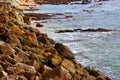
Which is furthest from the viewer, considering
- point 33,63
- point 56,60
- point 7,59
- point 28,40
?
point 28,40

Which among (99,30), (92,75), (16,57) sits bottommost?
(99,30)

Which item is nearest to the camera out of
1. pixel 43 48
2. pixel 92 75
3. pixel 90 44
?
pixel 92 75

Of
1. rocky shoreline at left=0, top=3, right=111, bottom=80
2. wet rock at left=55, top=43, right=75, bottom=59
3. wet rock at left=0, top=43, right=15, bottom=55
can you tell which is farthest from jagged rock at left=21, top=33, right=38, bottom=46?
wet rock at left=0, top=43, right=15, bottom=55

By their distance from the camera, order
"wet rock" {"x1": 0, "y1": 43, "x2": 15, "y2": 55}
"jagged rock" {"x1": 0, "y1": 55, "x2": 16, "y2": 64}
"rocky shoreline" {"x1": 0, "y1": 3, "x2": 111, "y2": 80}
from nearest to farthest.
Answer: "rocky shoreline" {"x1": 0, "y1": 3, "x2": 111, "y2": 80} → "jagged rock" {"x1": 0, "y1": 55, "x2": 16, "y2": 64} → "wet rock" {"x1": 0, "y1": 43, "x2": 15, "y2": 55}

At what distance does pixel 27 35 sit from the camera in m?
20.7

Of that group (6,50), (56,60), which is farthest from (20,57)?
(56,60)

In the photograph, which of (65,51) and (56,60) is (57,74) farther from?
(65,51)

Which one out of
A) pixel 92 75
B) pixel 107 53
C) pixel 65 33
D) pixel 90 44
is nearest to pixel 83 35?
pixel 65 33

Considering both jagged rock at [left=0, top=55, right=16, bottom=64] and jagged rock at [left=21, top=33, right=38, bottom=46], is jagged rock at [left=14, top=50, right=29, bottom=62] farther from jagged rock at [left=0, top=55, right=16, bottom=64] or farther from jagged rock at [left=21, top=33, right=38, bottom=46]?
jagged rock at [left=21, top=33, right=38, bottom=46]

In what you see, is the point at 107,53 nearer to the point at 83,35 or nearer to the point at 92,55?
the point at 92,55

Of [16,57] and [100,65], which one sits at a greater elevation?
[16,57]

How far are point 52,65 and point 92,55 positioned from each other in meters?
8.94

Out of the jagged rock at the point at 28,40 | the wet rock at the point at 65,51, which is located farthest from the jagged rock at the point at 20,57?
the jagged rock at the point at 28,40

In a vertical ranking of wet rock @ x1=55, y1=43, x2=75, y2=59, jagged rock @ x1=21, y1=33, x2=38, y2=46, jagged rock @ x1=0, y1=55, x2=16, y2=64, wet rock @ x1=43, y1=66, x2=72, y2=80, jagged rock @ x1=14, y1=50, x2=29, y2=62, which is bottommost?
wet rock @ x1=55, y1=43, x2=75, y2=59
